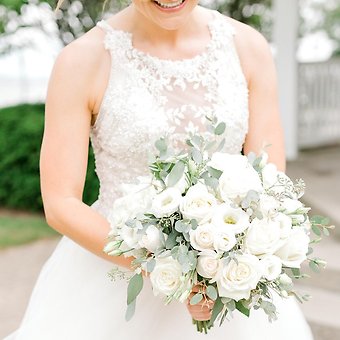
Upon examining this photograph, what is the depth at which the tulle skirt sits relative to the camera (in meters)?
1.89

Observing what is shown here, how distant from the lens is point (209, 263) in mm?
1469

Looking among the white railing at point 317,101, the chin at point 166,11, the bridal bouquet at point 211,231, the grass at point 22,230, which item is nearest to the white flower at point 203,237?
the bridal bouquet at point 211,231

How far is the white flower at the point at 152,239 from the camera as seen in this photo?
1.46m

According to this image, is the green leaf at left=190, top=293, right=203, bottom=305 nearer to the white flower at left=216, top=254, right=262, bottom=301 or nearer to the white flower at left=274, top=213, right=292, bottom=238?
the white flower at left=216, top=254, right=262, bottom=301

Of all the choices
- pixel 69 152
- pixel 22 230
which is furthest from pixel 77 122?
pixel 22 230

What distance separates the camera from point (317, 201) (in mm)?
6332

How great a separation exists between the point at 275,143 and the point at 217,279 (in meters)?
0.56

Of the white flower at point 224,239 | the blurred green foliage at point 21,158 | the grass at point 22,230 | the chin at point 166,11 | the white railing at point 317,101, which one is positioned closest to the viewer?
the white flower at point 224,239

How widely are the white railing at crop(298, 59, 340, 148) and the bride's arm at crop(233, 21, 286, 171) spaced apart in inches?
286

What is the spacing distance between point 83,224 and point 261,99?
23.1 inches

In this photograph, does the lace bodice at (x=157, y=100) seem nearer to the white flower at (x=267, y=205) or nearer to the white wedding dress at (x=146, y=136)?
the white wedding dress at (x=146, y=136)

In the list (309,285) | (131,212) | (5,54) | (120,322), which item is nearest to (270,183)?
(131,212)

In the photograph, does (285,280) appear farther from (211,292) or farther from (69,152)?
(69,152)

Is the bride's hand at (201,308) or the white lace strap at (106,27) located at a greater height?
the white lace strap at (106,27)
